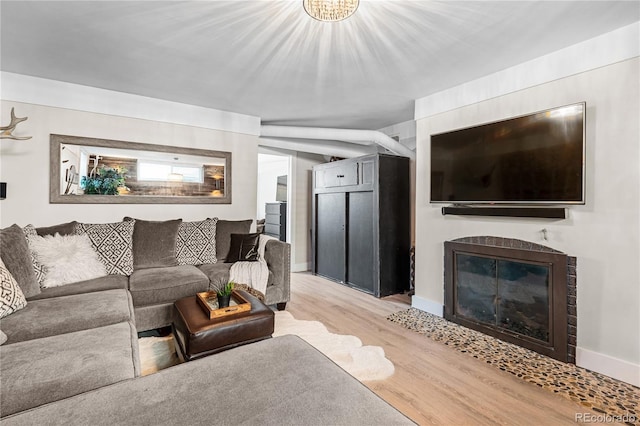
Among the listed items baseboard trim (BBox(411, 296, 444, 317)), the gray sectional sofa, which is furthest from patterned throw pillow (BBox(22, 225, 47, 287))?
baseboard trim (BBox(411, 296, 444, 317))

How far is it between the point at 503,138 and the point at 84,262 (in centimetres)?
384

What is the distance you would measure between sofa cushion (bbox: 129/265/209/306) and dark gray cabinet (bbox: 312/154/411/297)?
2.15m

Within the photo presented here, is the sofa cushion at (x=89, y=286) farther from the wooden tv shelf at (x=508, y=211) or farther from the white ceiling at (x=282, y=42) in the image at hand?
the wooden tv shelf at (x=508, y=211)

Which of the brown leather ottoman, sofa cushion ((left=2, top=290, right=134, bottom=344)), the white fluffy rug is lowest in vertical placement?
the white fluffy rug

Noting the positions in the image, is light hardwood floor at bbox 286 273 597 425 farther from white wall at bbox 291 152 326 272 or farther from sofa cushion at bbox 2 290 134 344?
white wall at bbox 291 152 326 272

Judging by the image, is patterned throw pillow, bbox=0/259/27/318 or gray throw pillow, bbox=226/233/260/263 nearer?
patterned throw pillow, bbox=0/259/27/318

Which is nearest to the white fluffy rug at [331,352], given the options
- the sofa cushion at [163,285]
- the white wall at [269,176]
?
the sofa cushion at [163,285]

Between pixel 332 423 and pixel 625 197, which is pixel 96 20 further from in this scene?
pixel 625 197

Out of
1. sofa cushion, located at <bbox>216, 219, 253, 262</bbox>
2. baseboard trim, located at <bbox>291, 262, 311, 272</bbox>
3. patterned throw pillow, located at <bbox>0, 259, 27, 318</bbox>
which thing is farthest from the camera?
baseboard trim, located at <bbox>291, 262, 311, 272</bbox>

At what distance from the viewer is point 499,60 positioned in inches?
106

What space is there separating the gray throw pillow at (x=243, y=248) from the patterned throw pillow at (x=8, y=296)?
1.80 m

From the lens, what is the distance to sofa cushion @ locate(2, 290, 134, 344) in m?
1.72

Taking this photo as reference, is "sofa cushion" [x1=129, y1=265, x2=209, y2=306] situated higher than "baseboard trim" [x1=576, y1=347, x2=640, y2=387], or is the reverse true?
"sofa cushion" [x1=129, y1=265, x2=209, y2=306]

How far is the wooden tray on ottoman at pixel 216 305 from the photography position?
7.02ft
